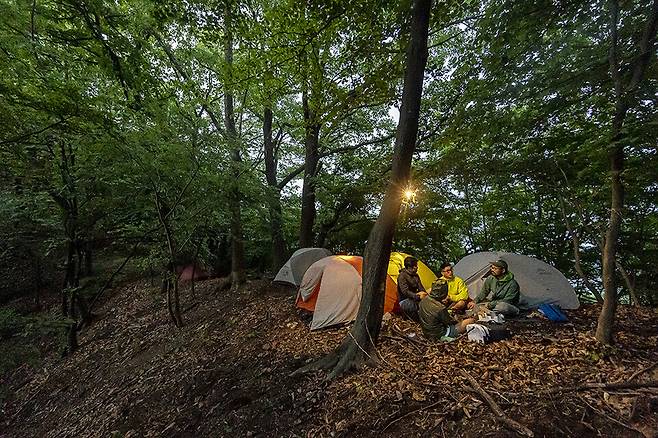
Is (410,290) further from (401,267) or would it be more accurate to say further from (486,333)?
(486,333)

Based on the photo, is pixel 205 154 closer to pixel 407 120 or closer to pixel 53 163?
pixel 53 163

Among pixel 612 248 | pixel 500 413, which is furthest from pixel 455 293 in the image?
pixel 500 413

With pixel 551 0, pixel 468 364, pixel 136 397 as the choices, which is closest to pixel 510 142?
pixel 551 0

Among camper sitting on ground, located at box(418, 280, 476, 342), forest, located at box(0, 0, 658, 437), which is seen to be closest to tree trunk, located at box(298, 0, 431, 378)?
forest, located at box(0, 0, 658, 437)

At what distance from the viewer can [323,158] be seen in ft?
39.6

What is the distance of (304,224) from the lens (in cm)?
1051

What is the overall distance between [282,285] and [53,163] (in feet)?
21.4

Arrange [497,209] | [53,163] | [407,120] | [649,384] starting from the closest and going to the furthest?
1. [649,384]
2. [407,120]
3. [53,163]
4. [497,209]

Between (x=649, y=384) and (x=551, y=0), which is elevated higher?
(x=551, y=0)

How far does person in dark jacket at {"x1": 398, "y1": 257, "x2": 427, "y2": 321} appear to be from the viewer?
6.07 meters

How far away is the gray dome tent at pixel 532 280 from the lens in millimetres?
6238

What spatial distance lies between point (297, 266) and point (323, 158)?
4.86 meters

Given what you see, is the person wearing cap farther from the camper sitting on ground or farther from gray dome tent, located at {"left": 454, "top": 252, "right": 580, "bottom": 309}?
the camper sitting on ground

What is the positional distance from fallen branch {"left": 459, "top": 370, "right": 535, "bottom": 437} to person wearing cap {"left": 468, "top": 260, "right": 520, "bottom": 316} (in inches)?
103
